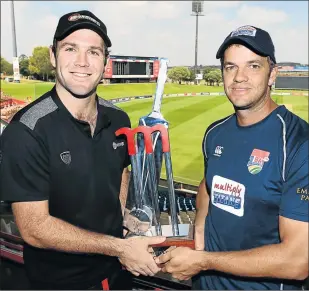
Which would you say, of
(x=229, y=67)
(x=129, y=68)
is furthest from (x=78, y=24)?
(x=129, y=68)

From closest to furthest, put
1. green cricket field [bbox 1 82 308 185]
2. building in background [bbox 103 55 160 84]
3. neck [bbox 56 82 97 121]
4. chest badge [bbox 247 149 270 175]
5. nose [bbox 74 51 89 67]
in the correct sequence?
chest badge [bbox 247 149 270 175]
nose [bbox 74 51 89 67]
neck [bbox 56 82 97 121]
building in background [bbox 103 55 160 84]
green cricket field [bbox 1 82 308 185]

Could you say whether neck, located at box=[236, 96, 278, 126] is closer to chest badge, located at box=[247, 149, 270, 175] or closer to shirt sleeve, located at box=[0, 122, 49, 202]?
chest badge, located at box=[247, 149, 270, 175]

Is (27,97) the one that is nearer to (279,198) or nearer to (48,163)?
(48,163)

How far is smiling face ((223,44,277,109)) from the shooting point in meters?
1.84

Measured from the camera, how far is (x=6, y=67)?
6.47m

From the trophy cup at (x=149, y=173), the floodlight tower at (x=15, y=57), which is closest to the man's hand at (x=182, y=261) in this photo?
the trophy cup at (x=149, y=173)

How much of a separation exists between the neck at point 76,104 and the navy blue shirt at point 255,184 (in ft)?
2.50

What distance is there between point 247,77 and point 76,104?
0.97 m

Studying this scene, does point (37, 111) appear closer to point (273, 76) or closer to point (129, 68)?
point (273, 76)

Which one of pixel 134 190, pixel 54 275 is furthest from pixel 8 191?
pixel 134 190

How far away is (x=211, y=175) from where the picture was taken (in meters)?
2.03

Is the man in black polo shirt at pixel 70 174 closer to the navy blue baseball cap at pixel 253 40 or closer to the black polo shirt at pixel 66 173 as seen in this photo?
the black polo shirt at pixel 66 173

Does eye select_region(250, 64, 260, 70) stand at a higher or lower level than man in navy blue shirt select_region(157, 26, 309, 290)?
higher

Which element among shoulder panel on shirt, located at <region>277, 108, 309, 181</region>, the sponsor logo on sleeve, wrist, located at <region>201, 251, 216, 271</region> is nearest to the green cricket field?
shoulder panel on shirt, located at <region>277, 108, 309, 181</region>
